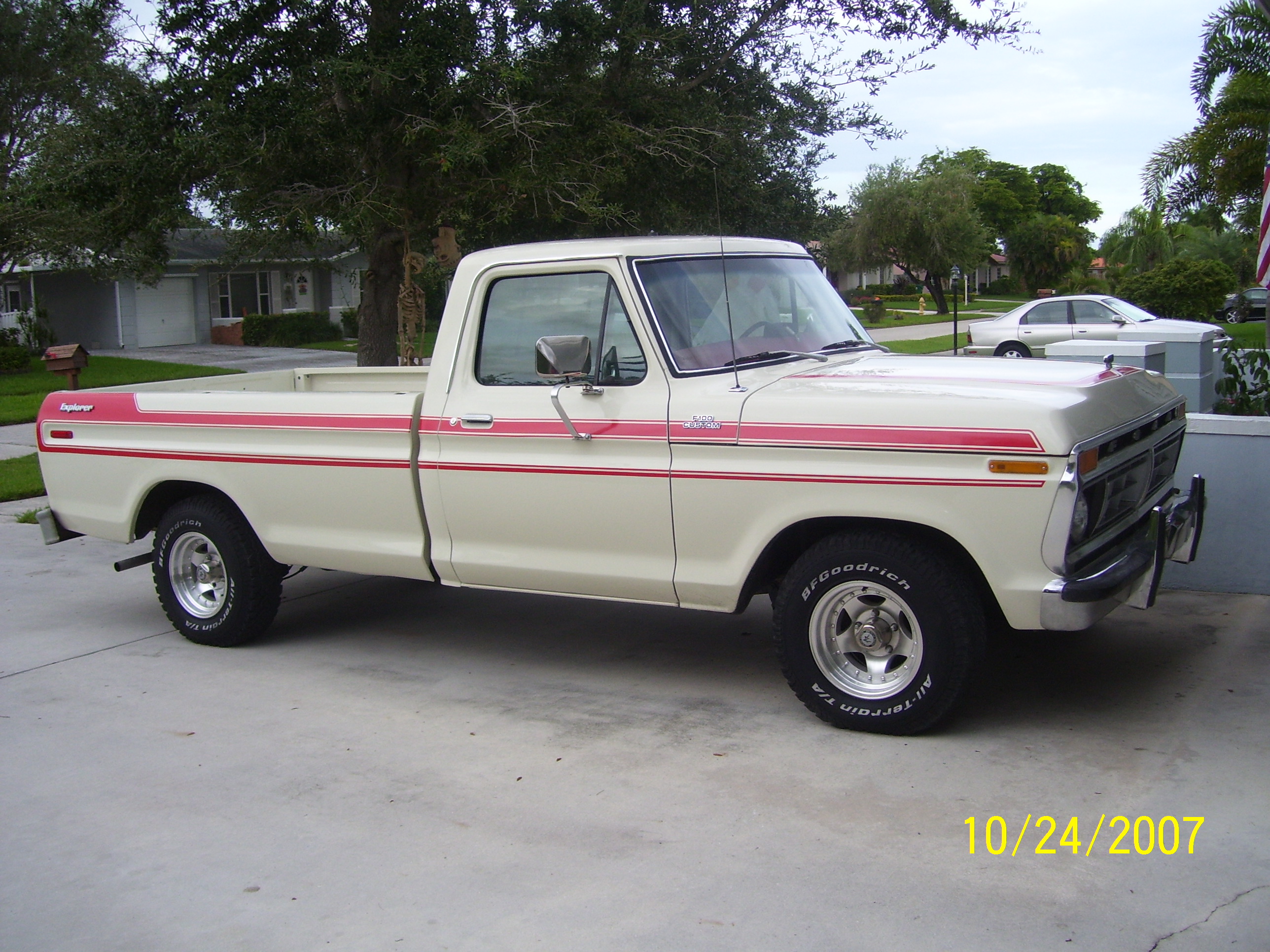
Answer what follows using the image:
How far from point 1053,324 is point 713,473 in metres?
17.5

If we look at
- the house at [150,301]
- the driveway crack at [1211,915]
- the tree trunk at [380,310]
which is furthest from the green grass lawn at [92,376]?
the driveway crack at [1211,915]

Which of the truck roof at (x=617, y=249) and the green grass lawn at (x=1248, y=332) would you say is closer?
the truck roof at (x=617, y=249)

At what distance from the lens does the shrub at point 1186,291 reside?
1174 inches

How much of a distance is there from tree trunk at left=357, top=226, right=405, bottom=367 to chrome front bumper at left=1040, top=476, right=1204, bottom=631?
9.91m

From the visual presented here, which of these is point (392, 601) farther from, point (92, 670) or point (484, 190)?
point (484, 190)

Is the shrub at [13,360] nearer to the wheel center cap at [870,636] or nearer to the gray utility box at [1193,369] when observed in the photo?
the gray utility box at [1193,369]

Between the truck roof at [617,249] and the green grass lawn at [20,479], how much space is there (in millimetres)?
6709

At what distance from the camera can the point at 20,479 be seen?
12117 millimetres

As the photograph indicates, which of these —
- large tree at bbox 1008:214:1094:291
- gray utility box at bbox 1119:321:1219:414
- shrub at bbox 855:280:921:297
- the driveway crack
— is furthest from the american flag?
large tree at bbox 1008:214:1094:291

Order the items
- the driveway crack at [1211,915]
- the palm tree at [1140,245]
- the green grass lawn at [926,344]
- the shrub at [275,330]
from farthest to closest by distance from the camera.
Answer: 1. the palm tree at [1140,245]
2. the shrub at [275,330]
3. the green grass lawn at [926,344]
4. the driveway crack at [1211,915]

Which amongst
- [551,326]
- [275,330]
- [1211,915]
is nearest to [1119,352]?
[551,326]

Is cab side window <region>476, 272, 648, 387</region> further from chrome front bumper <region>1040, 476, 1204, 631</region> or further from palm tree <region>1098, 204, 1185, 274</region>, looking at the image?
palm tree <region>1098, 204, 1185, 274</region>

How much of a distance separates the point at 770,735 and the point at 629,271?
214 centimetres

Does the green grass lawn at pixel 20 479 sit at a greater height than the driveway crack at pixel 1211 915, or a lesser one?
greater
